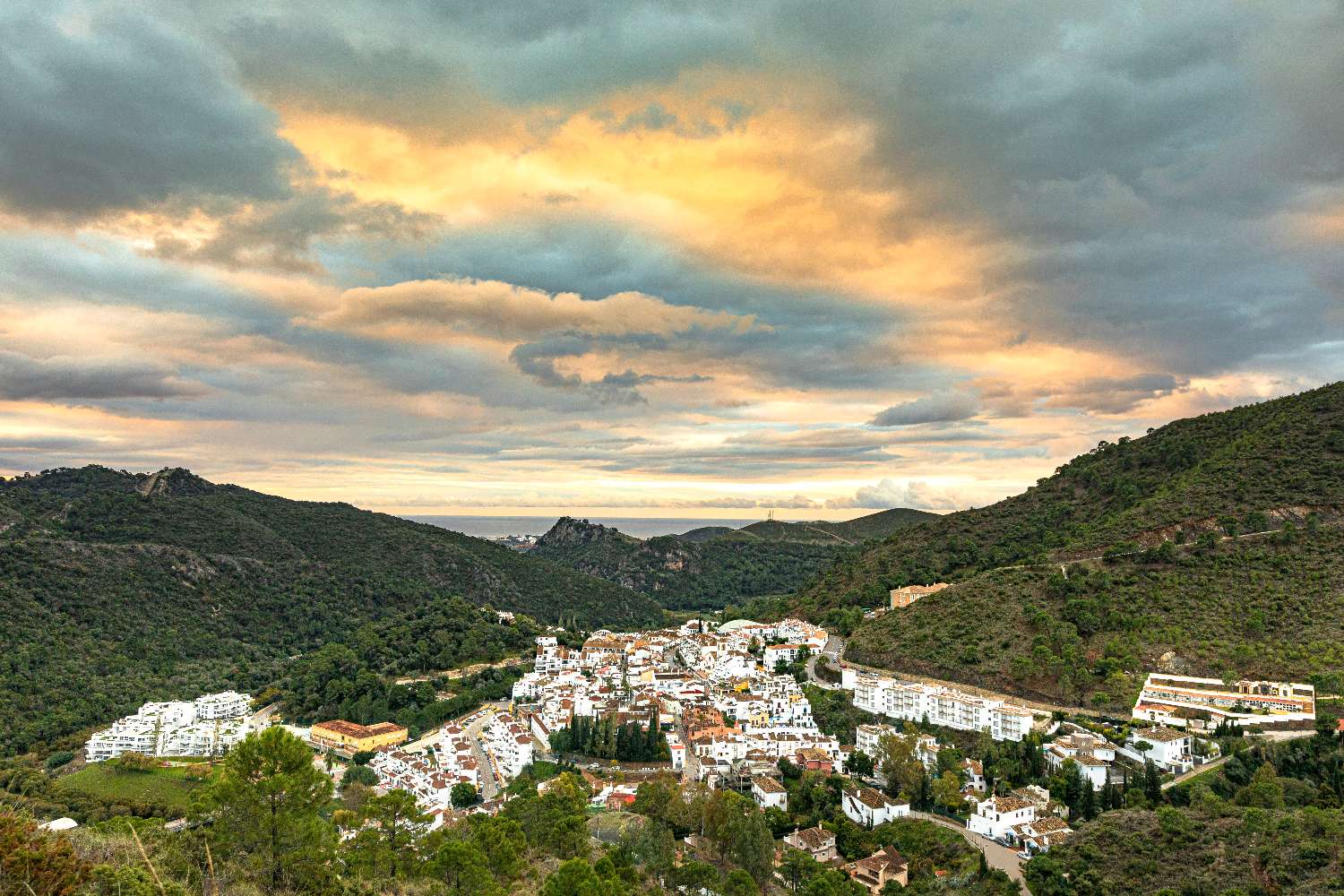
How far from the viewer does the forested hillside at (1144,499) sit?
4388 cm

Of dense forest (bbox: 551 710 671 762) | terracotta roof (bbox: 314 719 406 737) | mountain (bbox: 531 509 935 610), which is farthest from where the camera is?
mountain (bbox: 531 509 935 610)

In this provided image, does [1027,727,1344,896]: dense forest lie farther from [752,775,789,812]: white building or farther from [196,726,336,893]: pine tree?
[196,726,336,893]: pine tree

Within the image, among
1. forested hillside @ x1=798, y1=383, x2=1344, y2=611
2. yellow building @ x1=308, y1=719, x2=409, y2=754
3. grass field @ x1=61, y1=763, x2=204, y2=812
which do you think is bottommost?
grass field @ x1=61, y1=763, x2=204, y2=812

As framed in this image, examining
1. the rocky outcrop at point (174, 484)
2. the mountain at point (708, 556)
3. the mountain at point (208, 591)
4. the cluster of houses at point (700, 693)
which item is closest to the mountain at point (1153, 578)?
the cluster of houses at point (700, 693)

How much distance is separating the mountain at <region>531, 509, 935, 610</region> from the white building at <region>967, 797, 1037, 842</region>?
71.6 meters

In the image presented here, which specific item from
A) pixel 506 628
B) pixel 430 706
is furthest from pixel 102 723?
pixel 506 628

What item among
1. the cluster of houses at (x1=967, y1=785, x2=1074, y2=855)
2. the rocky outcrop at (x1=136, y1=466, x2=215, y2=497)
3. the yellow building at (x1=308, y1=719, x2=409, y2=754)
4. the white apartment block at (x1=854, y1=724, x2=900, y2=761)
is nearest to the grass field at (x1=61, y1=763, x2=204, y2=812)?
the yellow building at (x1=308, y1=719, x2=409, y2=754)

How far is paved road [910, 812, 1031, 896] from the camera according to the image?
22922 millimetres

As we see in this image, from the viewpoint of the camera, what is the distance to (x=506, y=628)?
2249 inches

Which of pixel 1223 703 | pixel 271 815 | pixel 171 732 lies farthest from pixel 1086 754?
pixel 171 732

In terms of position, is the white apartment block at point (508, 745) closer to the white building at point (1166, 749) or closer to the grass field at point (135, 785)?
the grass field at point (135, 785)

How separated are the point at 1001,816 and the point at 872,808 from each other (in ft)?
13.4

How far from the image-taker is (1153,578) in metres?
40.4

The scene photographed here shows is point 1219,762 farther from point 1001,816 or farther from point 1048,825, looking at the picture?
point 1001,816
